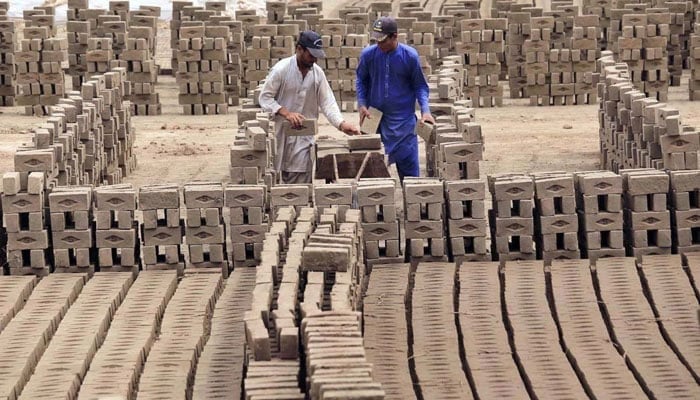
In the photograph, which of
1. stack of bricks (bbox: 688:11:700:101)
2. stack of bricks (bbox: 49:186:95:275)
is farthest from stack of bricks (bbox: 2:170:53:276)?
stack of bricks (bbox: 688:11:700:101)

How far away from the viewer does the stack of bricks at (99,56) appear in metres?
25.7

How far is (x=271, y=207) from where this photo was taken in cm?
1370

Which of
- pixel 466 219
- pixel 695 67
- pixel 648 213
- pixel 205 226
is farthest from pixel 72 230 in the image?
pixel 695 67

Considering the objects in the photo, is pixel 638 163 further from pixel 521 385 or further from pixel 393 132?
pixel 521 385

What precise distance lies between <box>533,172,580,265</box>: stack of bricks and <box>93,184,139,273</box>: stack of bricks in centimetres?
314

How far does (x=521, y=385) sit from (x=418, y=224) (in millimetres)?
3257

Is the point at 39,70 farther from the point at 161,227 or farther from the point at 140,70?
the point at 161,227

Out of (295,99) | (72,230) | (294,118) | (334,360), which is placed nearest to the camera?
(334,360)

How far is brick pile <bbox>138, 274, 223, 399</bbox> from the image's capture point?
10352 millimetres

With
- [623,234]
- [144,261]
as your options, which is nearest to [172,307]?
[144,261]

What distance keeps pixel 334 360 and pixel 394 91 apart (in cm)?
793

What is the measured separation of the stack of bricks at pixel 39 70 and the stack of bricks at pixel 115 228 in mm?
12498

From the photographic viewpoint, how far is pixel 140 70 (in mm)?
25797

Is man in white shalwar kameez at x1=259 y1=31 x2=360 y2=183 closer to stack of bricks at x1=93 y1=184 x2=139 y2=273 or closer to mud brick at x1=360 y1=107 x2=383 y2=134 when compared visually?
mud brick at x1=360 y1=107 x2=383 y2=134
